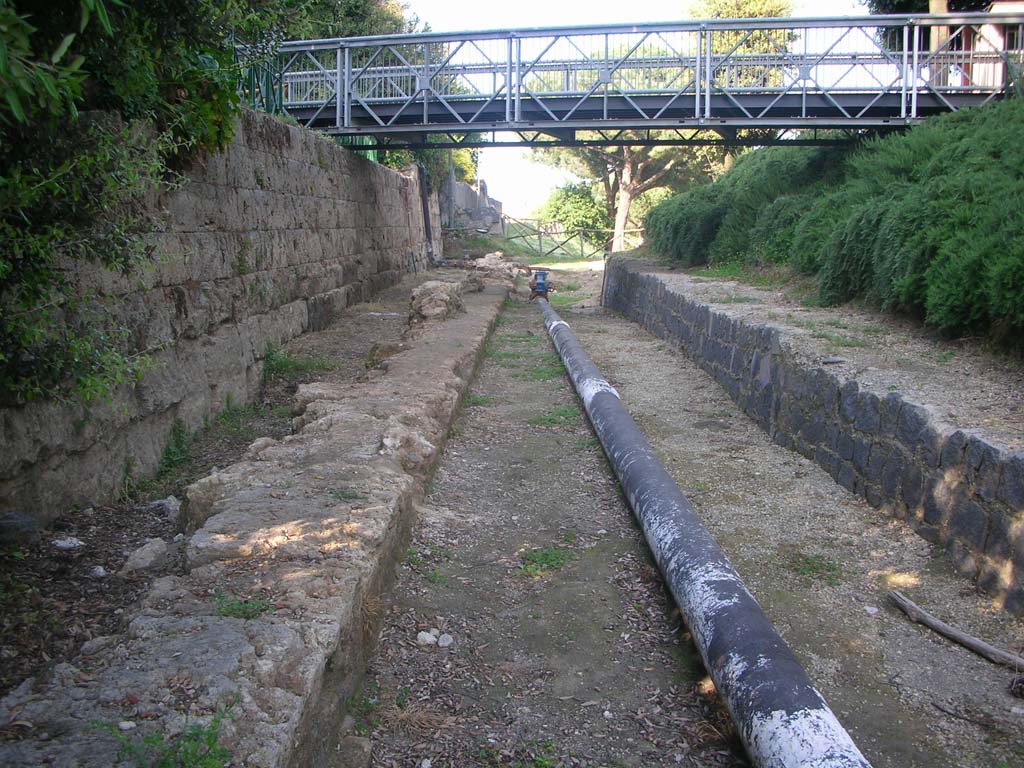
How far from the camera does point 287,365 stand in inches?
349

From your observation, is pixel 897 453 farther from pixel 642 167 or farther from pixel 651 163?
pixel 651 163

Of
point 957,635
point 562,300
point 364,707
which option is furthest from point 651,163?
point 364,707

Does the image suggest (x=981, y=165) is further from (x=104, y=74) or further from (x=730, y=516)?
(x=104, y=74)

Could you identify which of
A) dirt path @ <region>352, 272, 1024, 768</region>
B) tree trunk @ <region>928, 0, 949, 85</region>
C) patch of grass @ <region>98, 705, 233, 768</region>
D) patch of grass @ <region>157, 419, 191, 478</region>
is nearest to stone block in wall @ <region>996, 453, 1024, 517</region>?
dirt path @ <region>352, 272, 1024, 768</region>

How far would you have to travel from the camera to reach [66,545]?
4.55 metres

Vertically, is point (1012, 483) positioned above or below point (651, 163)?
below

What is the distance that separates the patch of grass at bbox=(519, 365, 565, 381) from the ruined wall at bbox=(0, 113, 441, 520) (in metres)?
2.82

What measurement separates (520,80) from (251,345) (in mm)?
8875

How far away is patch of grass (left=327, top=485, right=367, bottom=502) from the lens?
4.39 meters

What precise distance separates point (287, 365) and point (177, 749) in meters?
6.75

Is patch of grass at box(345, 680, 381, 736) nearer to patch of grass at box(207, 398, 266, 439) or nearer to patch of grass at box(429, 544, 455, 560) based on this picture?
patch of grass at box(429, 544, 455, 560)

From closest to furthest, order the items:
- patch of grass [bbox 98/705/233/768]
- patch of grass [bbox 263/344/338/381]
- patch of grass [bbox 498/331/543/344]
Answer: patch of grass [bbox 98/705/233/768], patch of grass [bbox 263/344/338/381], patch of grass [bbox 498/331/543/344]

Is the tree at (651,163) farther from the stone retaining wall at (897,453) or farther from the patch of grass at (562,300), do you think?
the stone retaining wall at (897,453)

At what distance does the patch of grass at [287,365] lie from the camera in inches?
343
